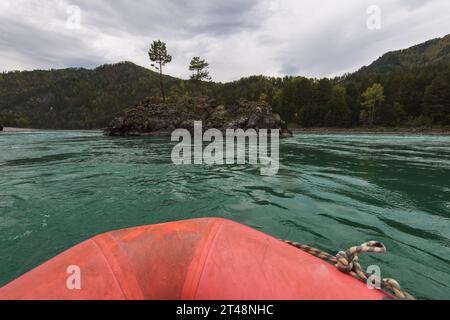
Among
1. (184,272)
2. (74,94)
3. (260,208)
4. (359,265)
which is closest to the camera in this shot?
(184,272)

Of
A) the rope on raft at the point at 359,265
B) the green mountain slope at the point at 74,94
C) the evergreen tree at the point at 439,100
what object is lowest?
the rope on raft at the point at 359,265

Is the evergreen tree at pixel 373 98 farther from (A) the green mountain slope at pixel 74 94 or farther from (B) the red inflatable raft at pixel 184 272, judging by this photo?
(A) the green mountain slope at pixel 74 94

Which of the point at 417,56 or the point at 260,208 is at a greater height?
the point at 417,56

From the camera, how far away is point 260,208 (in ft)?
20.2

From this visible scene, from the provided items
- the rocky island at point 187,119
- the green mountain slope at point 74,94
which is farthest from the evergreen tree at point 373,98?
the green mountain slope at point 74,94

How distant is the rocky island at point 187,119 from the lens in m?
49.4

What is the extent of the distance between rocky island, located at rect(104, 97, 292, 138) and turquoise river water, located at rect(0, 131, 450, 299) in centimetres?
3895

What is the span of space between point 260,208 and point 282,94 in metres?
97.8

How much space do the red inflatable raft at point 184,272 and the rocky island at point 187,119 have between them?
45769 mm

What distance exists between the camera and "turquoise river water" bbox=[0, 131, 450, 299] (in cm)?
391

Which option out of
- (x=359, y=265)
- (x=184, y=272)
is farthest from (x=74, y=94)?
(x=359, y=265)

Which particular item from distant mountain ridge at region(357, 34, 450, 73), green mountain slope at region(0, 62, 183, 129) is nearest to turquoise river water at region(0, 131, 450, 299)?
green mountain slope at region(0, 62, 183, 129)

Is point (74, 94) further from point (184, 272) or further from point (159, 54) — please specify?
point (184, 272)
